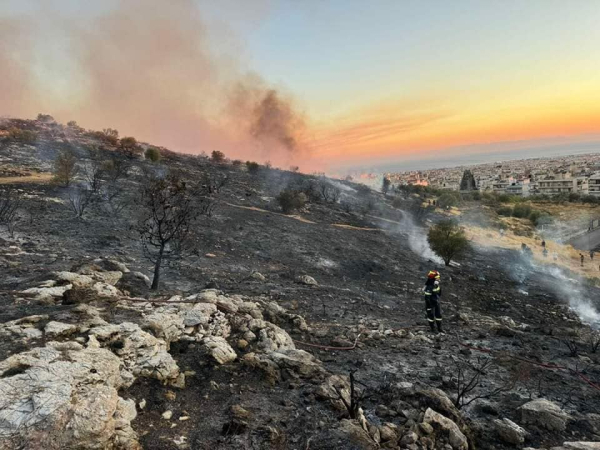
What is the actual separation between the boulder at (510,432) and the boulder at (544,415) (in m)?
0.44

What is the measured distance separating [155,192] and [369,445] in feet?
29.0

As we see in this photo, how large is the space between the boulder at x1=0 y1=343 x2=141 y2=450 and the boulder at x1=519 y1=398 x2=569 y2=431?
19.2 ft

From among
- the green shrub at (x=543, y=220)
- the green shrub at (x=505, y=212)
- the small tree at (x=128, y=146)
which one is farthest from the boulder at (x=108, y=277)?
the green shrub at (x=505, y=212)

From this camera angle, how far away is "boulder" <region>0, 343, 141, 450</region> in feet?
11.3

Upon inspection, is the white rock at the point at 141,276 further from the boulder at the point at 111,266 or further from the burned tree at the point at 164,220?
the burned tree at the point at 164,220

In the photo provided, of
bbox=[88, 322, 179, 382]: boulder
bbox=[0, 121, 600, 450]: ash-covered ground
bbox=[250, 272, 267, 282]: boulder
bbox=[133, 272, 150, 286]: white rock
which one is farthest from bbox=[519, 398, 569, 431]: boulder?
bbox=[133, 272, 150, 286]: white rock

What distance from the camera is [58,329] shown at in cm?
546

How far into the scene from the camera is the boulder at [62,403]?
3.45m

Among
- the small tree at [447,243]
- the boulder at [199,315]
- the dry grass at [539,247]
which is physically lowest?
the dry grass at [539,247]

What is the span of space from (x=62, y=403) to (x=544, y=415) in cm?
687

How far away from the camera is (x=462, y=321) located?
11492 millimetres

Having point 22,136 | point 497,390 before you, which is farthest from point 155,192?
point 22,136

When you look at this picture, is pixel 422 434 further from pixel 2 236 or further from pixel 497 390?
pixel 2 236

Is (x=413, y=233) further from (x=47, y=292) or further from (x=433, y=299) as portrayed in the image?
(x=47, y=292)
